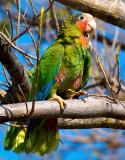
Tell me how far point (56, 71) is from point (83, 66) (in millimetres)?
234

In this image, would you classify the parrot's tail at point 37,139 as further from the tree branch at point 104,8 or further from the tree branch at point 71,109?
the tree branch at point 104,8

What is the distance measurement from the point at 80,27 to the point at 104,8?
237 mm

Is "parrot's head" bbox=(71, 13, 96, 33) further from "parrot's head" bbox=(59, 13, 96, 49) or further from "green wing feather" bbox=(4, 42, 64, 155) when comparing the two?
"green wing feather" bbox=(4, 42, 64, 155)

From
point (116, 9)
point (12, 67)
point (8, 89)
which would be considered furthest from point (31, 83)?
point (116, 9)

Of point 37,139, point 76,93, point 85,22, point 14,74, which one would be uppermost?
point 85,22

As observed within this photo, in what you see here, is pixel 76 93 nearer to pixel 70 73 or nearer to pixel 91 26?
pixel 70 73

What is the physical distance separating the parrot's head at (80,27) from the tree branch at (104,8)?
0.06 meters

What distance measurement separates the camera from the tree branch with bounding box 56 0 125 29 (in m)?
3.70

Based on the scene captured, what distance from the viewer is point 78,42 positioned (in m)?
3.66

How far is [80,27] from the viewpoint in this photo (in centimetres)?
381

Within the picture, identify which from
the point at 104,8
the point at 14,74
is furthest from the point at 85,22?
the point at 14,74

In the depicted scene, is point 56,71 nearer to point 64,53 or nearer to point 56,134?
point 64,53

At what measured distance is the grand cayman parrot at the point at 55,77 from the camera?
3.22 meters

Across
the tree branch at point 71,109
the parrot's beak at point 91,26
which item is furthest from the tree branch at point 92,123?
the parrot's beak at point 91,26
